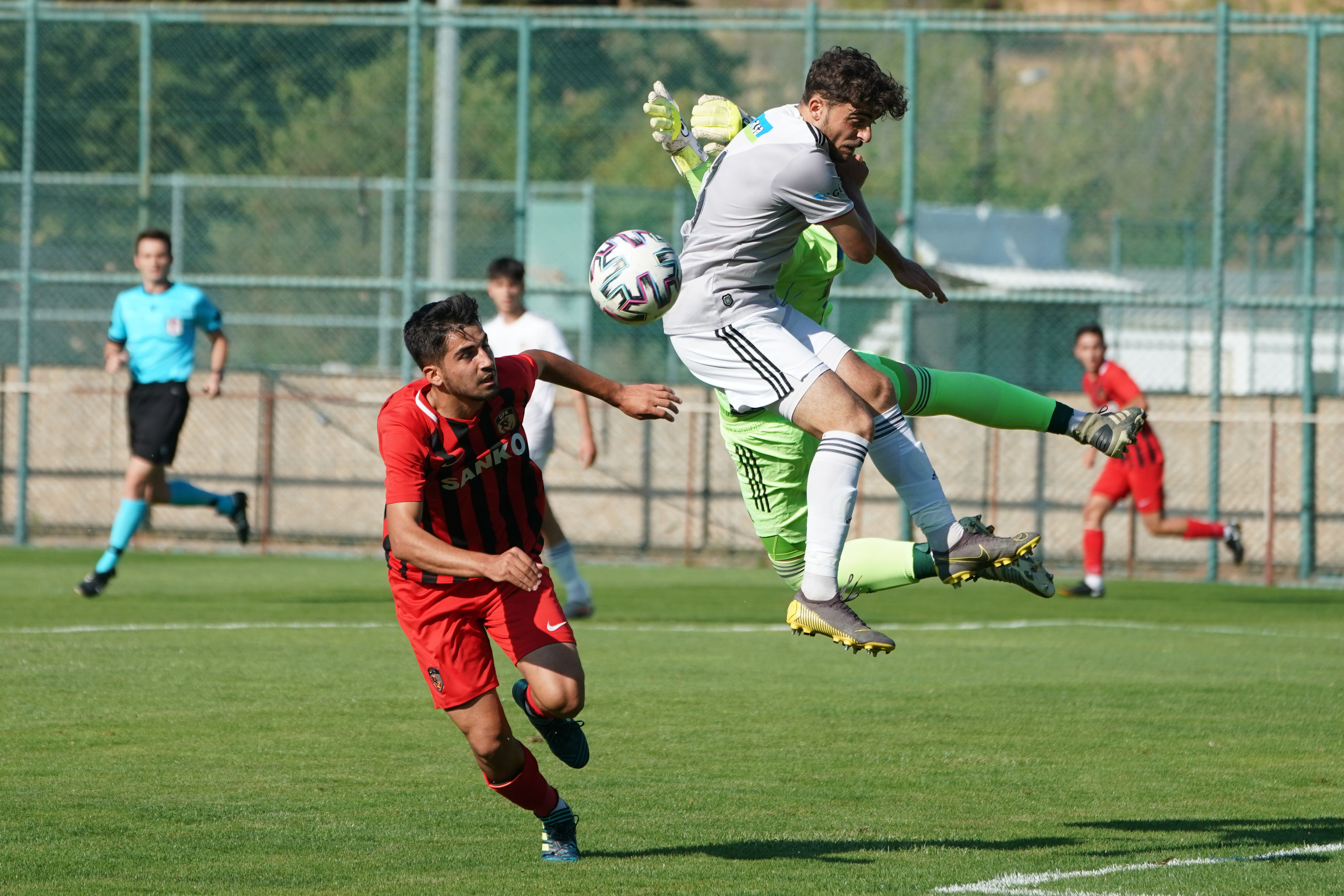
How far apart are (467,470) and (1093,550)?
29.8 ft

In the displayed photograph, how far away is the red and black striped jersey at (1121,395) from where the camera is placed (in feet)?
42.7

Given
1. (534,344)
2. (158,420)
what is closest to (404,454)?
(534,344)

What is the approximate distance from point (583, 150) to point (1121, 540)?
14457 millimetres

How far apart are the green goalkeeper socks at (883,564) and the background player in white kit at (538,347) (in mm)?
4775

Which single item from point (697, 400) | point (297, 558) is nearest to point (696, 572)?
point (697, 400)

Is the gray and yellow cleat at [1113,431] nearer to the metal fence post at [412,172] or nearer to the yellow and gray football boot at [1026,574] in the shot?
the yellow and gray football boot at [1026,574]

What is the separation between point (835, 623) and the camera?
19.2ft

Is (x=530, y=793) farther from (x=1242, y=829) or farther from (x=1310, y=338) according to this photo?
(x=1310, y=338)

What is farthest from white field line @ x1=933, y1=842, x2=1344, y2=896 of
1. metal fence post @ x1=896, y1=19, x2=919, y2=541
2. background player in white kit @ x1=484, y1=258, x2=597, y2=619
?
metal fence post @ x1=896, y1=19, x2=919, y2=541

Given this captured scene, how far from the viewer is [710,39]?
23047 mm

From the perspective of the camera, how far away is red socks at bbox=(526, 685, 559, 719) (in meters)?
5.54

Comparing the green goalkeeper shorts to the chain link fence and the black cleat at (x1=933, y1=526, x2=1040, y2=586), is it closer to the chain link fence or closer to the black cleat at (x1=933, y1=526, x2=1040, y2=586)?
the black cleat at (x1=933, y1=526, x2=1040, y2=586)

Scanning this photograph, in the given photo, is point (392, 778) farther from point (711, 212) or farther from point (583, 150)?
point (583, 150)

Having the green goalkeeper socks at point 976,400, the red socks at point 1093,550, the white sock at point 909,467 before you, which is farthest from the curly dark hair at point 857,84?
the red socks at point 1093,550
